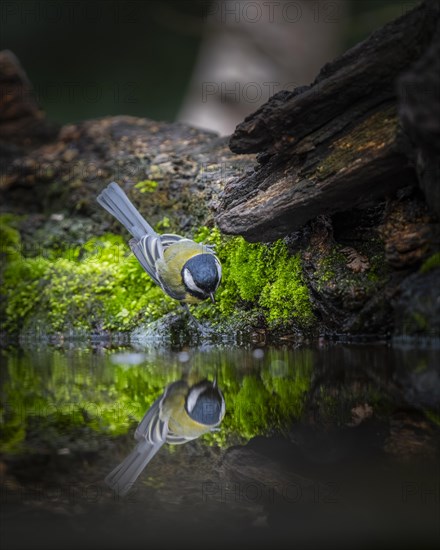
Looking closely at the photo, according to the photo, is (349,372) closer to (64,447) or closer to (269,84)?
(64,447)

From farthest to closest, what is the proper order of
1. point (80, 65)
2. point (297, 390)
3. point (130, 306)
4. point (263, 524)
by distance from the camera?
1. point (80, 65)
2. point (130, 306)
3. point (297, 390)
4. point (263, 524)

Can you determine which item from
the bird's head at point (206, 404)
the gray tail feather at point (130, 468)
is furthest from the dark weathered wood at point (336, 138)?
the gray tail feather at point (130, 468)

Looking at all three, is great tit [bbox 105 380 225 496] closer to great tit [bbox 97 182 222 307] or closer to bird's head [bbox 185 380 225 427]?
bird's head [bbox 185 380 225 427]

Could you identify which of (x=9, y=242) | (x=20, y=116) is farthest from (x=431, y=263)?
(x=20, y=116)

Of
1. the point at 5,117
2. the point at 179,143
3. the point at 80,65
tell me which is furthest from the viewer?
the point at 80,65

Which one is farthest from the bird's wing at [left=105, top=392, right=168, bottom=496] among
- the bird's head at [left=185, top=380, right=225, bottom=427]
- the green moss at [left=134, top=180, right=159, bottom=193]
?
the green moss at [left=134, top=180, right=159, bottom=193]

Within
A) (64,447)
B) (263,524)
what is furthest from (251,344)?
(263,524)
